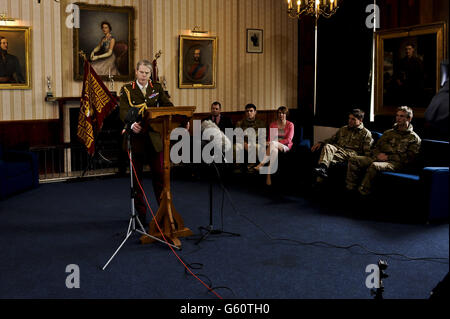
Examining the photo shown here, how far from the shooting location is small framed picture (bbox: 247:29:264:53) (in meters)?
9.32

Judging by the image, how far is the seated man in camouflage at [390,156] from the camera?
5.85 metres

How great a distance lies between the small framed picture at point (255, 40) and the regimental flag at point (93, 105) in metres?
5.06

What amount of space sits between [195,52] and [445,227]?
17.0ft

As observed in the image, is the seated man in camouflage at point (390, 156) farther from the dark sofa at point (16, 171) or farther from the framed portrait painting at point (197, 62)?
the dark sofa at point (16, 171)

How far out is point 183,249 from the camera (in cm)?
442

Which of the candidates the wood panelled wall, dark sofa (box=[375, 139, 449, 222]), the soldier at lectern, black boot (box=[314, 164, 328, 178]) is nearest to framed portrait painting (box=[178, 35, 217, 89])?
the wood panelled wall

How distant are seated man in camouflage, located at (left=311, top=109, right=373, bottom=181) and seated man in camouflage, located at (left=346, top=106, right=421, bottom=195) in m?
0.26

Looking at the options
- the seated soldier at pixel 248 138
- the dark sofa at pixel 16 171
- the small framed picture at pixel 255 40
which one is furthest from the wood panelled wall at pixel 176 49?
the seated soldier at pixel 248 138

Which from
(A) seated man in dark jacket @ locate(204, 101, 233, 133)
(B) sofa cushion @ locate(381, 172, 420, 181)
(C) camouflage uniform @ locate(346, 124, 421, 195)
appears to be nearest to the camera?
(B) sofa cushion @ locate(381, 172, 420, 181)

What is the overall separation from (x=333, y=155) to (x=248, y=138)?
1459 mm

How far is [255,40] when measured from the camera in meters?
9.38

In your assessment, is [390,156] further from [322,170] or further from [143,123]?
[143,123]

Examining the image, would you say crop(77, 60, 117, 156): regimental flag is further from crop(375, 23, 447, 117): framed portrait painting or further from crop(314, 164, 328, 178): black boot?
crop(375, 23, 447, 117): framed portrait painting
